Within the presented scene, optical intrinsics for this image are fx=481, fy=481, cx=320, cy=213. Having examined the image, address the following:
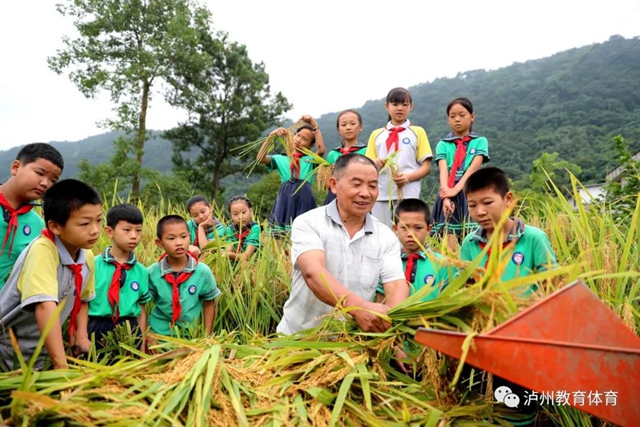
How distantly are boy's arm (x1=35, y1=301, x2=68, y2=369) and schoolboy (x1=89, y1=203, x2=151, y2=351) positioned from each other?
0.97 meters

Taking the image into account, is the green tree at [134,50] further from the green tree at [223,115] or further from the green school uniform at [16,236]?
the green school uniform at [16,236]

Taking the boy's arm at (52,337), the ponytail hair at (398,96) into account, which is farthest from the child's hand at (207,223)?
the boy's arm at (52,337)

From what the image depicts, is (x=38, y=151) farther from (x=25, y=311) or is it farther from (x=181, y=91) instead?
(x=181, y=91)

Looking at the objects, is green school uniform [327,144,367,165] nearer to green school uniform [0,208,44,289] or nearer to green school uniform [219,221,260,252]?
green school uniform [219,221,260,252]

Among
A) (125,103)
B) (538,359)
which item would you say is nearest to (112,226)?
(538,359)

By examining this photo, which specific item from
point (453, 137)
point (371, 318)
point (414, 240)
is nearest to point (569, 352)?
point (371, 318)

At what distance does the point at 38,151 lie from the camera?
294 centimetres

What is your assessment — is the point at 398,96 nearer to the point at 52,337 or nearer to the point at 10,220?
the point at 10,220

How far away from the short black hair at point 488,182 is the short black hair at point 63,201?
2095mm

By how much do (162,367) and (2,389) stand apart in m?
0.55

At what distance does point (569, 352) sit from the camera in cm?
155

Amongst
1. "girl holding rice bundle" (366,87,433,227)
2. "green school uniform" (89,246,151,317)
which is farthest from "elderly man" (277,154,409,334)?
"girl holding rice bundle" (366,87,433,227)

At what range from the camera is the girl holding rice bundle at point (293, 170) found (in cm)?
501

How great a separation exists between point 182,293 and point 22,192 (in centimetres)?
119
